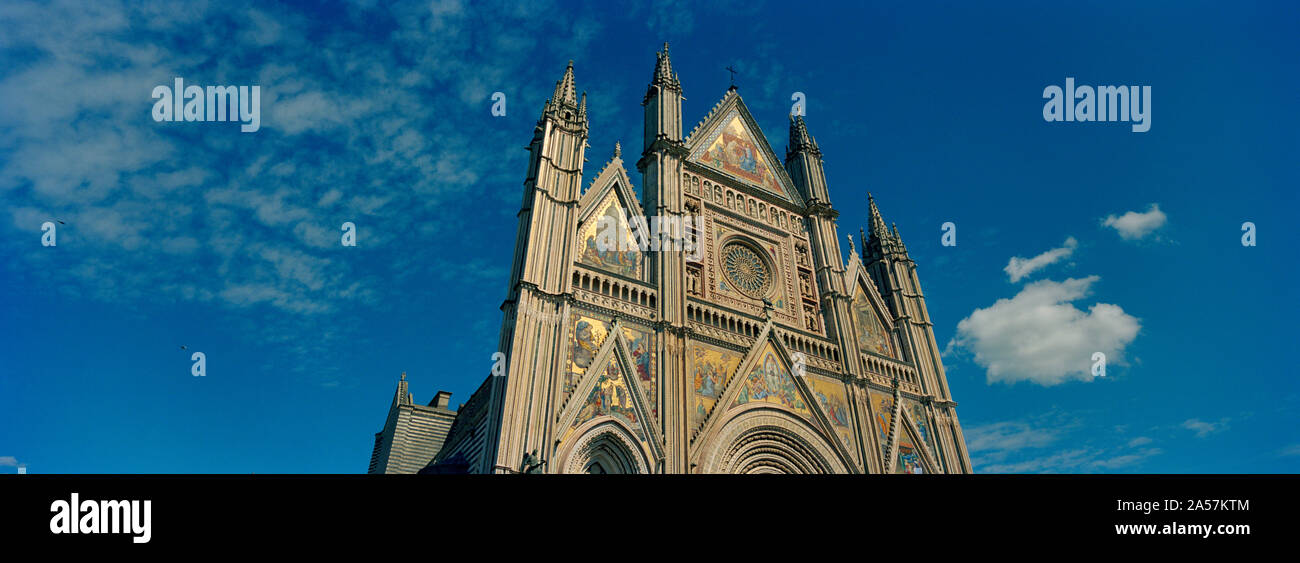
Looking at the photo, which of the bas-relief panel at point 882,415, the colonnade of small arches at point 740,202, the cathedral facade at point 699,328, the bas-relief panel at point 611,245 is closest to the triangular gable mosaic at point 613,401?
the cathedral facade at point 699,328

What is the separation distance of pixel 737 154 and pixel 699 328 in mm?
11551

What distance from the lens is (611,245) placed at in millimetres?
26375

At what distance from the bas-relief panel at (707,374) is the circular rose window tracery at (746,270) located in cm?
406

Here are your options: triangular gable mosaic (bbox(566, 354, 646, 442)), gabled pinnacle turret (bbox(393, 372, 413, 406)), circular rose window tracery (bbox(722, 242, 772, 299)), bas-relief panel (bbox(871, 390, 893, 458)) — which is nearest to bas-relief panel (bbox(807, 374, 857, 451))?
bas-relief panel (bbox(871, 390, 893, 458))

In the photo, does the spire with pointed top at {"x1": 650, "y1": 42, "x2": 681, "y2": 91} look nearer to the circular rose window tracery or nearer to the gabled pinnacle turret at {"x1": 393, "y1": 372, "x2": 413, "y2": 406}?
the circular rose window tracery

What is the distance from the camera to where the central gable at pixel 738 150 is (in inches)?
1281

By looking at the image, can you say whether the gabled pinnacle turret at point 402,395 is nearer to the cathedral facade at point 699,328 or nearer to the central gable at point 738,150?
the cathedral facade at point 699,328

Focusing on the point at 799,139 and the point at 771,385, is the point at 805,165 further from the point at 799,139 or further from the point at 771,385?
the point at 771,385

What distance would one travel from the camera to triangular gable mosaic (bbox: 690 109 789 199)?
32.6m

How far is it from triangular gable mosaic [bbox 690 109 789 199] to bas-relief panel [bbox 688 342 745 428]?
10.3 metres

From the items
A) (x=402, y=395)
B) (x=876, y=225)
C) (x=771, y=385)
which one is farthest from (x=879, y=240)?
(x=402, y=395)
